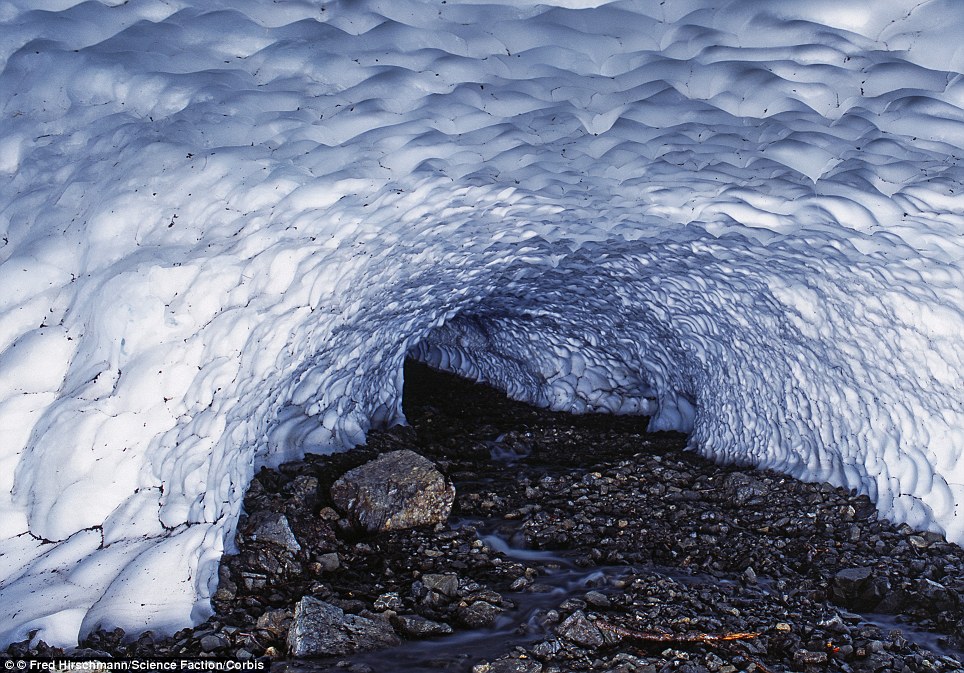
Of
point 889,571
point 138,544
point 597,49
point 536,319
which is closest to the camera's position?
point 597,49

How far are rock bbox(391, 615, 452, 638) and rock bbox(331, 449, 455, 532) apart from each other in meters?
1.34

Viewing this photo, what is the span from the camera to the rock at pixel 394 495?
511cm

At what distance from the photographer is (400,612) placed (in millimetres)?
3828

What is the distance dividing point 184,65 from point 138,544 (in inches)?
91.1

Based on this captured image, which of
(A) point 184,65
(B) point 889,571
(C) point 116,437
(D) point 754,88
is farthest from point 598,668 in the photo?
(A) point 184,65

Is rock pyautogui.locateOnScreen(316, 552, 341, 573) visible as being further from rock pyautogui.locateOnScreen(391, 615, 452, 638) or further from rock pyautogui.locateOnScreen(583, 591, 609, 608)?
rock pyautogui.locateOnScreen(583, 591, 609, 608)

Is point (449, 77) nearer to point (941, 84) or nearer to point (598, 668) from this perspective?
point (941, 84)

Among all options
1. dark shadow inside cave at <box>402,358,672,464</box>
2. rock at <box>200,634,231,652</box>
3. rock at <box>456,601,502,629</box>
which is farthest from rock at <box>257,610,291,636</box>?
dark shadow inside cave at <box>402,358,672,464</box>

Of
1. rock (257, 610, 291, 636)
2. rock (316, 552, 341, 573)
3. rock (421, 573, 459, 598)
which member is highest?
rock (257, 610, 291, 636)

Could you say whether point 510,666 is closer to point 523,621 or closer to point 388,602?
point 523,621

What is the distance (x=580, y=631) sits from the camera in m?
3.51

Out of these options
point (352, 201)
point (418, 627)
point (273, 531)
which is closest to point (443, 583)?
point (418, 627)

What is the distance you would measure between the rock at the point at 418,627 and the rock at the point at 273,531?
99cm

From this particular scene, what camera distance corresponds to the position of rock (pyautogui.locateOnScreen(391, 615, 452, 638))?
360 cm
